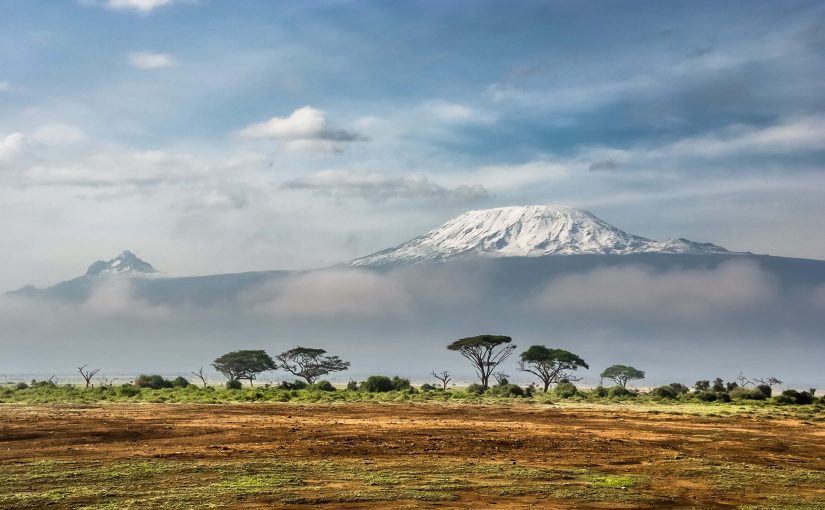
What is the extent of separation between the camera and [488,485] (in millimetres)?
19578

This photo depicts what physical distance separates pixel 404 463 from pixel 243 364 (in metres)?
105

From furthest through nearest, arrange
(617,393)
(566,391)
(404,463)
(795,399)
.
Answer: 1. (566,391)
2. (617,393)
3. (795,399)
4. (404,463)

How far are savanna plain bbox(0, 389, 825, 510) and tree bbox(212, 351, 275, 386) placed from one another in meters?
84.4

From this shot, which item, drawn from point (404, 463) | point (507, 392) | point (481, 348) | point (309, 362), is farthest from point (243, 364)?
point (404, 463)

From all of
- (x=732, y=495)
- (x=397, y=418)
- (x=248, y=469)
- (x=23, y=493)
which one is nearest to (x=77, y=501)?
(x=23, y=493)

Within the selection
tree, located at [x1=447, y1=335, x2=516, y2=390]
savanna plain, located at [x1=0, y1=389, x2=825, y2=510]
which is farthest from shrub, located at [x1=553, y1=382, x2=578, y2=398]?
savanna plain, located at [x1=0, y1=389, x2=825, y2=510]

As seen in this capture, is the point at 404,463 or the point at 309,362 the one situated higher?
the point at 309,362

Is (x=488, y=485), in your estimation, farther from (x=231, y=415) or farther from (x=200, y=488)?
(x=231, y=415)

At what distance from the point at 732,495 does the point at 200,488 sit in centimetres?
1181

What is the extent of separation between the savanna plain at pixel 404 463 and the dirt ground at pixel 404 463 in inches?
2.0

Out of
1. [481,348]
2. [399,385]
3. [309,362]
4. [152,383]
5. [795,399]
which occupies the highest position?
[481,348]

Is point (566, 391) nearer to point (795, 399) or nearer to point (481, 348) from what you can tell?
point (795, 399)

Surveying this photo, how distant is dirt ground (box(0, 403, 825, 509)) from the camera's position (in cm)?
1789

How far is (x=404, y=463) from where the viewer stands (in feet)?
75.6
